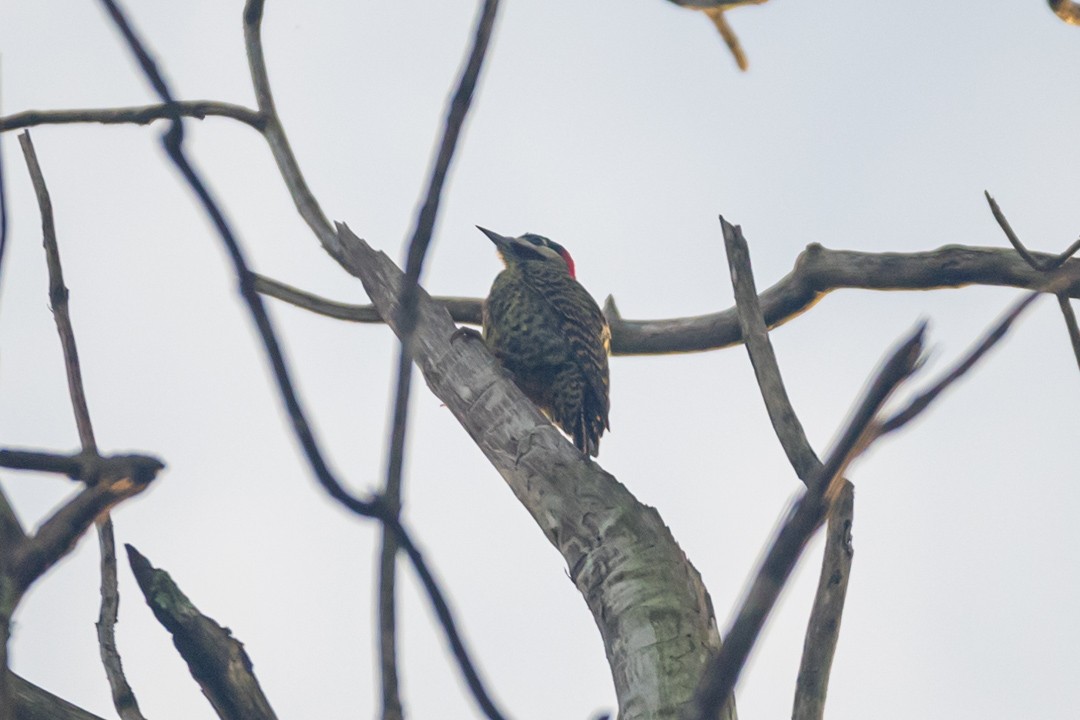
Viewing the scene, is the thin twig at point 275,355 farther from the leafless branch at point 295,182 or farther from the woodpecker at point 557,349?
the woodpecker at point 557,349

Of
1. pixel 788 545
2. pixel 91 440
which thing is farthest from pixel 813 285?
pixel 788 545

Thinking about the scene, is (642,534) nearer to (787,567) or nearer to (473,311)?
(787,567)

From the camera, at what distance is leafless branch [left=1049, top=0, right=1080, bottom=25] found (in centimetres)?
358

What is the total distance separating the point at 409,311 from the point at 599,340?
476 cm

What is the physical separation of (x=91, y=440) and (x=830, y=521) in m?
1.77

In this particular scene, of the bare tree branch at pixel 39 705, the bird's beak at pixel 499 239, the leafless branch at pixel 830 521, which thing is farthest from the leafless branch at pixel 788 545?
the bird's beak at pixel 499 239

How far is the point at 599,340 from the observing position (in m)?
6.07

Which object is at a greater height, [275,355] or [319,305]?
[319,305]

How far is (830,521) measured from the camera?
118 inches

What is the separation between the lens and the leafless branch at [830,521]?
2.83 meters

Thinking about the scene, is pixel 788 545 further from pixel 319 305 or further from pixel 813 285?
pixel 319 305

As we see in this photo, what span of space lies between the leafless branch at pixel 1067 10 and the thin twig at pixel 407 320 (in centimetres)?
280

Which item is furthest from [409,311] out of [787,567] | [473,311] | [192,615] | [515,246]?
[515,246]

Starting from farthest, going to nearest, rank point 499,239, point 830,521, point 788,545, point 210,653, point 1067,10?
Result: point 499,239
point 1067,10
point 830,521
point 210,653
point 788,545
